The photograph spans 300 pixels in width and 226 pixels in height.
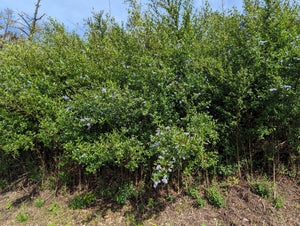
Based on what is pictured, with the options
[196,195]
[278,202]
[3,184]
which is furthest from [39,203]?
[278,202]

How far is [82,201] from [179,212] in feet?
5.54

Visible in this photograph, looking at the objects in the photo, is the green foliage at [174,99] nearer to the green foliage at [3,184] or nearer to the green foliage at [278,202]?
the green foliage at [278,202]

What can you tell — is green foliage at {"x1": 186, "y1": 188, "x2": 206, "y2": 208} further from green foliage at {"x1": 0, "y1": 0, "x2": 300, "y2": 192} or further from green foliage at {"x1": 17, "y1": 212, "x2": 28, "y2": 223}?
green foliage at {"x1": 17, "y1": 212, "x2": 28, "y2": 223}

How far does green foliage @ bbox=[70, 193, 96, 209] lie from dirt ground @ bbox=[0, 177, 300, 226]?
3.2 inches

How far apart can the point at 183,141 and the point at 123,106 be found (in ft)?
3.33

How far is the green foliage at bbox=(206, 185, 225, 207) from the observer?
10.1 ft

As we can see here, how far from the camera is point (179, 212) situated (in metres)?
3.12

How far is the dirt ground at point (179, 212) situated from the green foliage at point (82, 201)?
0.27 ft

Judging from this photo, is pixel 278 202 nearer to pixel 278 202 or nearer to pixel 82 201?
pixel 278 202

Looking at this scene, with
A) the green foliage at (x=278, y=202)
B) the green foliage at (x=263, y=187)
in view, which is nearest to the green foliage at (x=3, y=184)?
the green foliage at (x=263, y=187)

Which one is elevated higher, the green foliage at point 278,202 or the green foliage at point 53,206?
the green foliage at point 278,202

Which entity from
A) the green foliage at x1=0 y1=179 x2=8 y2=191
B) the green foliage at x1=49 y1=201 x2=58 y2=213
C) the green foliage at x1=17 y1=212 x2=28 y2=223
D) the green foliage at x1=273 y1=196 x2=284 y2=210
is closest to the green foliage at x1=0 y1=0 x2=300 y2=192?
the green foliage at x1=49 y1=201 x2=58 y2=213

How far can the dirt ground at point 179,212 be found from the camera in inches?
113

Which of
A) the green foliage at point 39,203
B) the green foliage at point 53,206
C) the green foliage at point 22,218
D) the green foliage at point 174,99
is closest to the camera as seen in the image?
the green foliage at point 174,99
